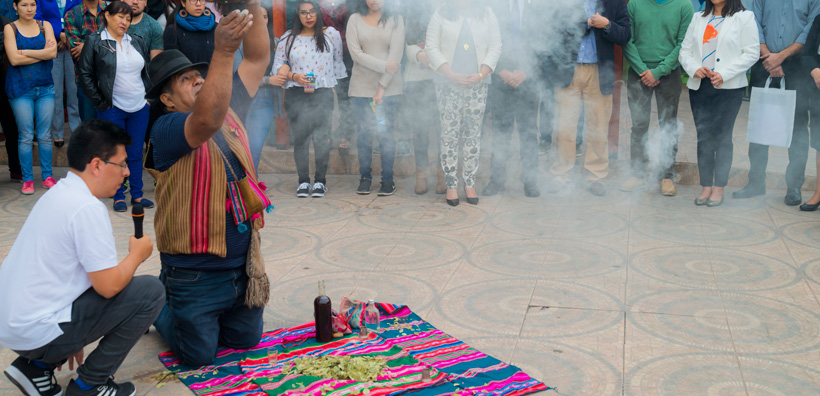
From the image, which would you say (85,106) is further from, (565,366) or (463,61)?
(565,366)

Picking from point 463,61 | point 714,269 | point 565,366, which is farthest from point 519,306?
point 463,61

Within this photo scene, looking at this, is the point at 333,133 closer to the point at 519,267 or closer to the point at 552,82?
the point at 552,82

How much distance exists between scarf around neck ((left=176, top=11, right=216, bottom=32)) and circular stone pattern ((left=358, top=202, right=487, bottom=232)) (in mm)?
1814

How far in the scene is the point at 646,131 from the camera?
5.86m

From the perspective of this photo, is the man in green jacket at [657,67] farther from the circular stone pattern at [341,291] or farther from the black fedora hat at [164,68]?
the black fedora hat at [164,68]

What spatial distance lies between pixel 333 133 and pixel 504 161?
1.70 metres

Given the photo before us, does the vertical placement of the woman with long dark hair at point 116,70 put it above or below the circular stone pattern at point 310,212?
above

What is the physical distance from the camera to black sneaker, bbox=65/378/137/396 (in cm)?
278

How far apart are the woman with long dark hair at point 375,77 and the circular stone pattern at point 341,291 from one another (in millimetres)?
1846

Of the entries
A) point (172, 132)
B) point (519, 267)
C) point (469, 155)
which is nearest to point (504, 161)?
point (469, 155)

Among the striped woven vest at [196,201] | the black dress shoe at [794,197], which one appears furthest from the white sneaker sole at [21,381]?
the black dress shoe at [794,197]

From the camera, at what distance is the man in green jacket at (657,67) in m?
5.55

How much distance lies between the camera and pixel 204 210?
302 cm

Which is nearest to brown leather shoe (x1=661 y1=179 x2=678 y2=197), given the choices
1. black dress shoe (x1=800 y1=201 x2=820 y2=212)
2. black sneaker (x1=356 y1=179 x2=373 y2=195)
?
black dress shoe (x1=800 y1=201 x2=820 y2=212)
